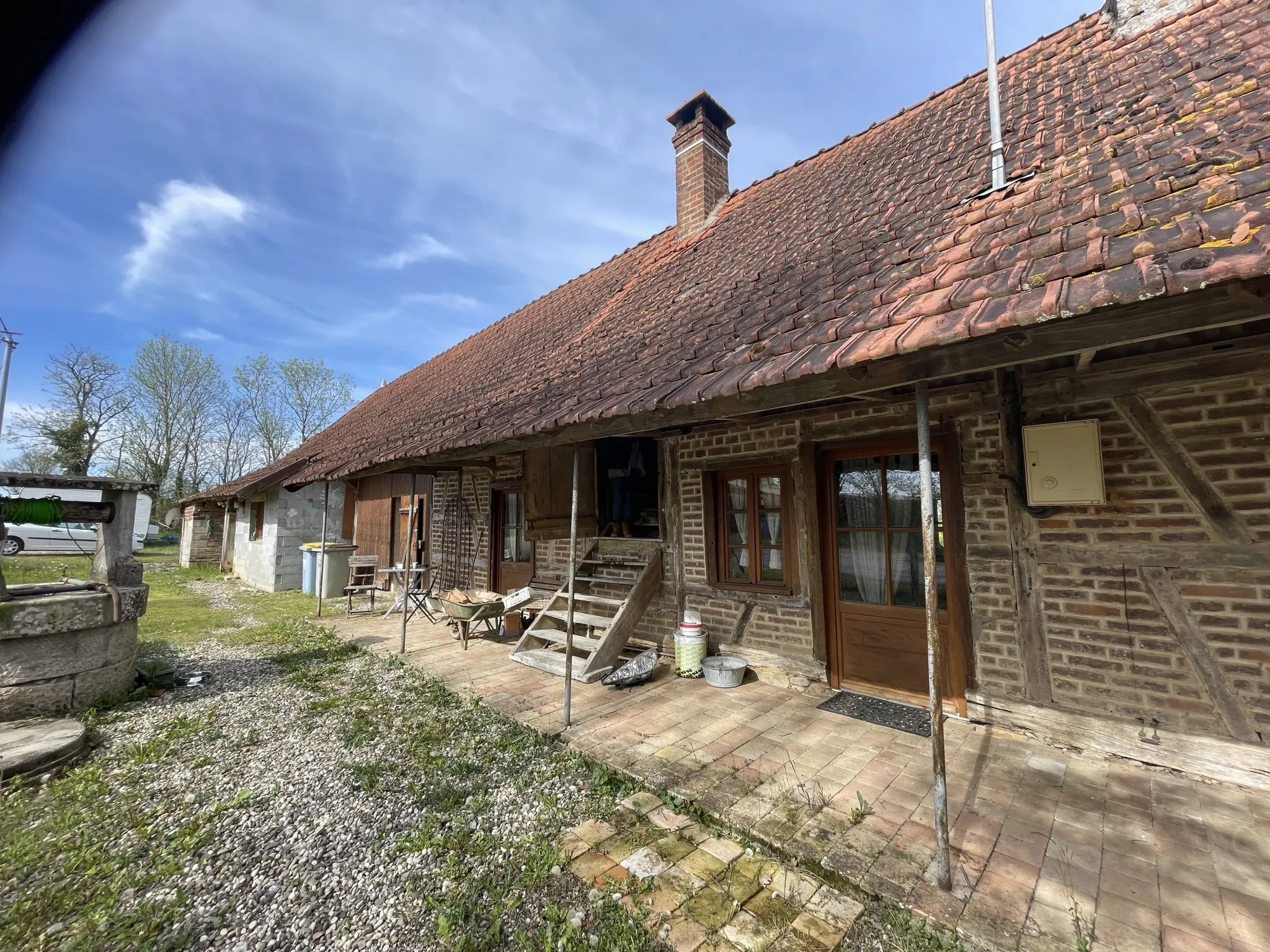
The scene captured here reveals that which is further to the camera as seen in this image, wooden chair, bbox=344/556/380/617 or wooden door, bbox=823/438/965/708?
wooden chair, bbox=344/556/380/617

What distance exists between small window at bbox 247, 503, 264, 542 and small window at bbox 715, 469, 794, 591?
13.6 meters

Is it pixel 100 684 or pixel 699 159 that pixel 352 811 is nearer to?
pixel 100 684

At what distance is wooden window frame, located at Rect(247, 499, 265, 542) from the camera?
13750 mm

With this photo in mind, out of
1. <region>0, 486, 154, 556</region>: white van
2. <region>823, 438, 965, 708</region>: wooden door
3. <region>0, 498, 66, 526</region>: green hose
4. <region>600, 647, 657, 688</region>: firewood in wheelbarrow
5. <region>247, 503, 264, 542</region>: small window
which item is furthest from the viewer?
<region>0, 486, 154, 556</region>: white van

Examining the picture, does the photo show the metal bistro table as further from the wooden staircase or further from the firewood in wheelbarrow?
the firewood in wheelbarrow

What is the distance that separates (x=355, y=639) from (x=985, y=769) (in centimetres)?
711

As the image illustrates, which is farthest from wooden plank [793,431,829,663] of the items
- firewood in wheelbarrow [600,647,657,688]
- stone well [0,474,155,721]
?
stone well [0,474,155,721]

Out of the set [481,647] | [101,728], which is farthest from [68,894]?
[481,647]

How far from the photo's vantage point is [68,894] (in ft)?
7.43

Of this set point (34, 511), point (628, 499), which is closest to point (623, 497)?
point (628, 499)

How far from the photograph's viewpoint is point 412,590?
821 cm

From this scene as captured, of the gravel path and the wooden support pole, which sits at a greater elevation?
the wooden support pole

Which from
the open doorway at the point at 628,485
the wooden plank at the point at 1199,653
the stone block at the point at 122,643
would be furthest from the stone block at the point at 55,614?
the wooden plank at the point at 1199,653

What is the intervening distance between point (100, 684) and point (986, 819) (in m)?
6.84
